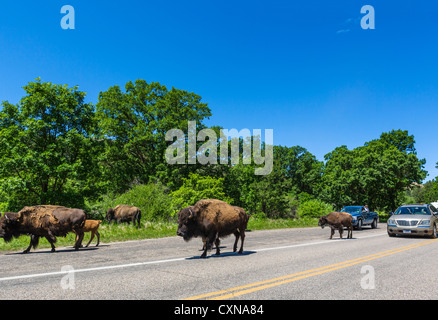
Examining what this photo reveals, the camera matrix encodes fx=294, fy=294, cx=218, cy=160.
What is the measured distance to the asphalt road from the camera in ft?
17.3

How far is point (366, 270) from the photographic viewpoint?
7449mm

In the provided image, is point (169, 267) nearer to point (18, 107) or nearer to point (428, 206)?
point (428, 206)

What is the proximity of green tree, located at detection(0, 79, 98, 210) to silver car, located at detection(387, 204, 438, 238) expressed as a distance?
955 inches

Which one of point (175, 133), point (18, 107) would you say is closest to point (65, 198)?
point (18, 107)

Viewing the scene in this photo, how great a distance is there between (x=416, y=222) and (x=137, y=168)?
32566 millimetres

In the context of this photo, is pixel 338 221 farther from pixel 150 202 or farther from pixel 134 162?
pixel 134 162

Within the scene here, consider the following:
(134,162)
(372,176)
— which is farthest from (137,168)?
(372,176)

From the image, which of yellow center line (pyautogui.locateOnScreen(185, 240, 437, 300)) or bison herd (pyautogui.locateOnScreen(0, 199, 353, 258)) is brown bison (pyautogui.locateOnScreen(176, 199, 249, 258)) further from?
yellow center line (pyautogui.locateOnScreen(185, 240, 437, 300))

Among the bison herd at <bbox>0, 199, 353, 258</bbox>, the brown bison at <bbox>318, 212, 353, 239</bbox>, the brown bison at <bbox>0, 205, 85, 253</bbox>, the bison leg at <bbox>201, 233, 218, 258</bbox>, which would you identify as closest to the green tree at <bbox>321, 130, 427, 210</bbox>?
the brown bison at <bbox>318, 212, 353, 239</bbox>

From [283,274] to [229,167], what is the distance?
34.5m

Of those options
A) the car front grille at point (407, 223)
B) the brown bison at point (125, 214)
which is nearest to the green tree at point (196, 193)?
the brown bison at point (125, 214)

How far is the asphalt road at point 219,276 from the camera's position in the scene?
528 centimetres

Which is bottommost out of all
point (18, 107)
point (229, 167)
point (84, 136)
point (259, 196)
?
point (259, 196)

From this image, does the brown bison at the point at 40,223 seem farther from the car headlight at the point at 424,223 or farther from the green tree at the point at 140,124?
the green tree at the point at 140,124
